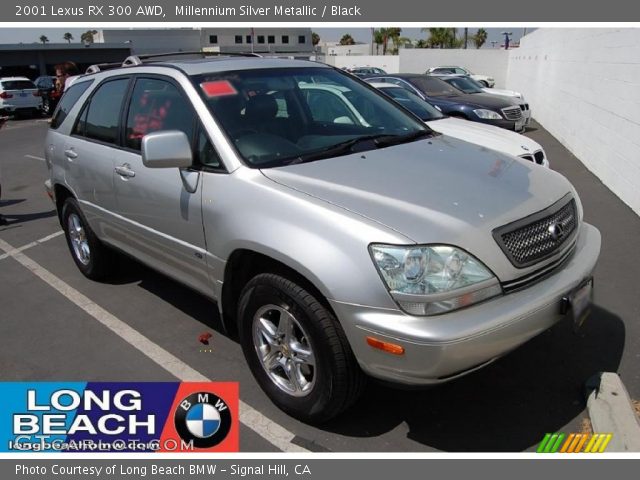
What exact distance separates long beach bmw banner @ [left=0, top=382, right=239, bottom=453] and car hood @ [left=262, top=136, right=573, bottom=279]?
1.35 m

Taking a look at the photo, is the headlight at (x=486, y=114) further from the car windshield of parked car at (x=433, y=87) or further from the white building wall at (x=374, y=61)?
the white building wall at (x=374, y=61)

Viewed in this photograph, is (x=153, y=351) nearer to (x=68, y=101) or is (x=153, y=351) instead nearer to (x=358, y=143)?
(x=358, y=143)

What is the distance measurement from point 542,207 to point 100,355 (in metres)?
2.99

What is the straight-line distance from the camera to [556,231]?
9.40 feet

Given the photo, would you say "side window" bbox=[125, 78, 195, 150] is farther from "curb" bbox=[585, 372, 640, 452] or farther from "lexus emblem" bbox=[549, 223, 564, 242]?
"curb" bbox=[585, 372, 640, 452]

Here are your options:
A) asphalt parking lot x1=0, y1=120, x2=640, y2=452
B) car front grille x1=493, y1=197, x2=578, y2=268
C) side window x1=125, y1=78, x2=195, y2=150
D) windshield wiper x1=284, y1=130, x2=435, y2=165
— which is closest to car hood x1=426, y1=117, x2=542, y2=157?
asphalt parking lot x1=0, y1=120, x2=640, y2=452

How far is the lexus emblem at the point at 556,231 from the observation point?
284cm

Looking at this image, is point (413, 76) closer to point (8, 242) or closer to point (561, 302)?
point (8, 242)

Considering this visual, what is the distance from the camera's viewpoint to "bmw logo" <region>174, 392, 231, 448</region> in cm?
295

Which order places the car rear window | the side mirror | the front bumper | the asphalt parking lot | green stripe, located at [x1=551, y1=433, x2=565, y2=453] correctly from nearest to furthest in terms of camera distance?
the front bumper < green stripe, located at [x1=551, y1=433, x2=565, y2=453] < the asphalt parking lot < the side mirror < the car rear window

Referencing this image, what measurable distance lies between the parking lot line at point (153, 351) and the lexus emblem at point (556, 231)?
169cm

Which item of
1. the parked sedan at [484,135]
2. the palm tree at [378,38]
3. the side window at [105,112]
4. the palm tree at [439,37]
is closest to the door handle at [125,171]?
the side window at [105,112]

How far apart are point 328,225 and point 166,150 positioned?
3.73ft
